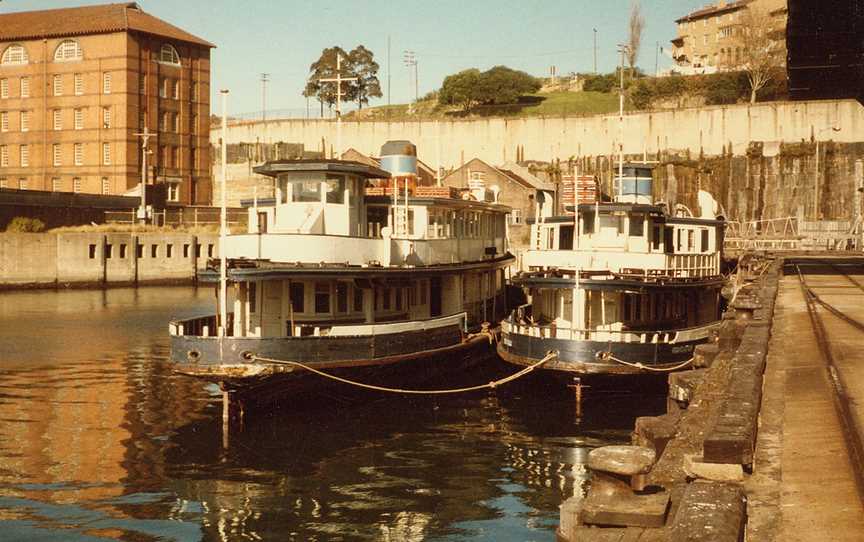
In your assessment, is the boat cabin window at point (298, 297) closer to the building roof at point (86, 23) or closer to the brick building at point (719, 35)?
the building roof at point (86, 23)

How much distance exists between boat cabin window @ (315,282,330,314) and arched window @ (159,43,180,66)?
238 ft

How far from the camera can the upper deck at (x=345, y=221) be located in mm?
27109

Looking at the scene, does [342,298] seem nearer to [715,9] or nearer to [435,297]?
[435,297]

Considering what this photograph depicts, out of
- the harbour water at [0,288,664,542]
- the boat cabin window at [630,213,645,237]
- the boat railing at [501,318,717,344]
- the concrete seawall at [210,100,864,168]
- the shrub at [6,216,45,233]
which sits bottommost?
the harbour water at [0,288,664,542]

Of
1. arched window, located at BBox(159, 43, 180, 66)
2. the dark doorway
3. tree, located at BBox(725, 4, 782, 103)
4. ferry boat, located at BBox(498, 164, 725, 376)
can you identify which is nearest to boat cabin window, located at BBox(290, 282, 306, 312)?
ferry boat, located at BBox(498, 164, 725, 376)

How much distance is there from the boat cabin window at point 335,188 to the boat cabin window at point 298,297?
2.92 m

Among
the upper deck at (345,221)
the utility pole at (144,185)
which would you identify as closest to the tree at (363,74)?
the utility pole at (144,185)

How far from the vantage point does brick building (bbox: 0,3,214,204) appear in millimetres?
91125

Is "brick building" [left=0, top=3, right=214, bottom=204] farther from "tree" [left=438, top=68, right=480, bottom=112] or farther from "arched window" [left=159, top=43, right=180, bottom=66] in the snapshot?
"tree" [left=438, top=68, right=480, bottom=112]

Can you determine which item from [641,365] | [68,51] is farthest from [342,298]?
[68,51]

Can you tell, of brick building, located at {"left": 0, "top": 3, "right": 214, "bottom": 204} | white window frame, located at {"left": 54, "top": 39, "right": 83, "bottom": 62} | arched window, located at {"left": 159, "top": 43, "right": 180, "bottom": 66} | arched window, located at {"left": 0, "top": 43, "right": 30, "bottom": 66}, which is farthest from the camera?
arched window, located at {"left": 0, "top": 43, "right": 30, "bottom": 66}

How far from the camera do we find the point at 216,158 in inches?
3986

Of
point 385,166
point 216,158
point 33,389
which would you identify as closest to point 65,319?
point 33,389

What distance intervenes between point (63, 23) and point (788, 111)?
68.1 metres
